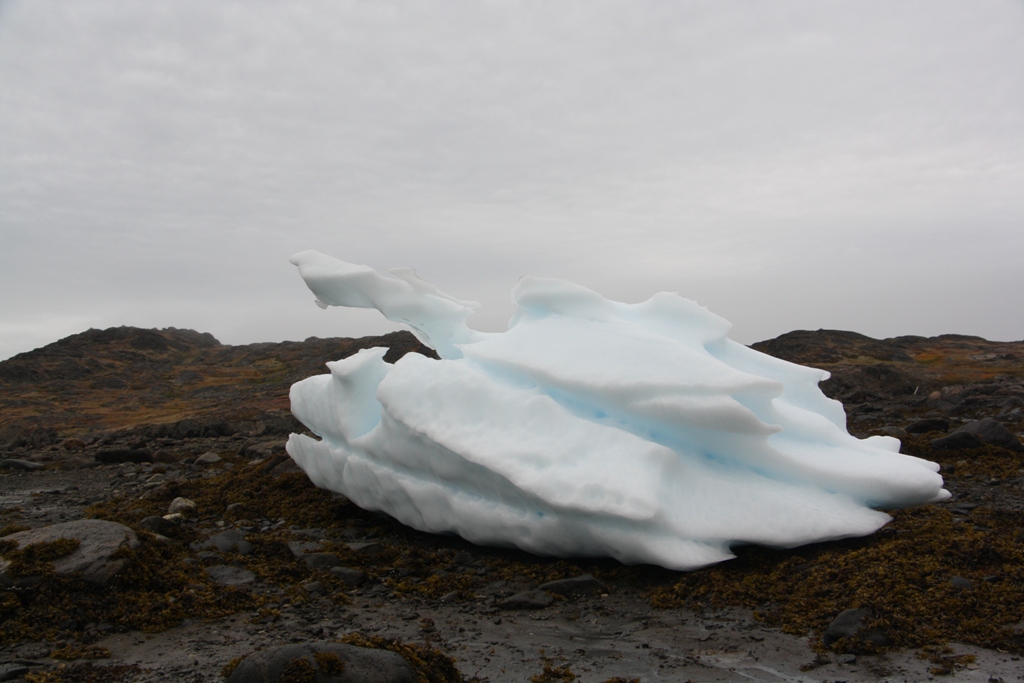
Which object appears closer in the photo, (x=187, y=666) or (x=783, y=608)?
(x=187, y=666)

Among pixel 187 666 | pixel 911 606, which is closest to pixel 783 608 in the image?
pixel 911 606

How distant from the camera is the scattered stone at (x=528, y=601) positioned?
21.8ft

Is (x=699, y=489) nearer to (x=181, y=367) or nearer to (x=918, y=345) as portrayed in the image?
(x=918, y=345)

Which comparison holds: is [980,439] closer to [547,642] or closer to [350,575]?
[547,642]

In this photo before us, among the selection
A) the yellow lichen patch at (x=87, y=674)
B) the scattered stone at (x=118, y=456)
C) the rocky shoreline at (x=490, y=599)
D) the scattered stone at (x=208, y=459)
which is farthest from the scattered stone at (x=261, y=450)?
the yellow lichen patch at (x=87, y=674)

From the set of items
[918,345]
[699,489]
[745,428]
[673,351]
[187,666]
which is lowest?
[187,666]

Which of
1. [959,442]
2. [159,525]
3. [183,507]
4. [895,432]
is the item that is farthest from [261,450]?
[959,442]

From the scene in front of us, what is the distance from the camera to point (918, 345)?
40312 mm

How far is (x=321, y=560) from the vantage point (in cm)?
803

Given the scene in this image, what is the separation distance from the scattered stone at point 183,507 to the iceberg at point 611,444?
7.01 ft

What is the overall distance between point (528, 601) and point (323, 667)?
2387mm

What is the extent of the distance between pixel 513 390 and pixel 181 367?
1704 inches

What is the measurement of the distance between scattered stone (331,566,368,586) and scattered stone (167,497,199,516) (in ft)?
12.0

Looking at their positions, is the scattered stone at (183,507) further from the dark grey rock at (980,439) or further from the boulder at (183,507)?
the dark grey rock at (980,439)
